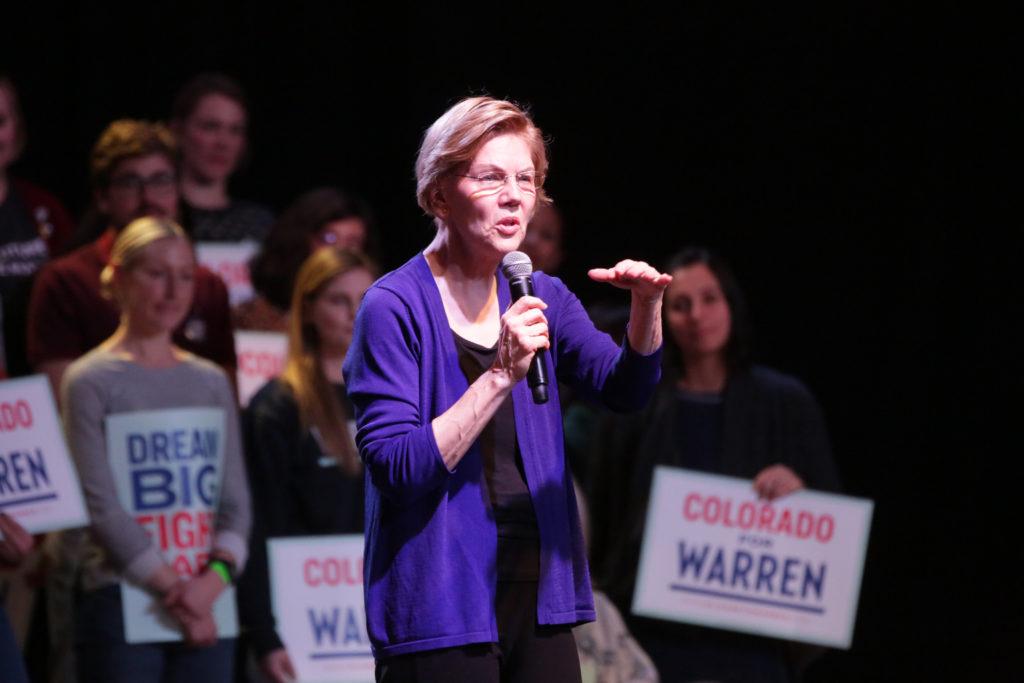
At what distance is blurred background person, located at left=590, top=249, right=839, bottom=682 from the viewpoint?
454cm

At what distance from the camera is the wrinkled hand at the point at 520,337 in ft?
7.07

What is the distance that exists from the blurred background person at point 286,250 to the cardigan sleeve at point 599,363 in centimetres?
245

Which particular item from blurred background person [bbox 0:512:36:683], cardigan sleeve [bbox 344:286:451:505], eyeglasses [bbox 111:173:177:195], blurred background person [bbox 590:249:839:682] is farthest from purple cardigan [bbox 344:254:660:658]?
eyeglasses [bbox 111:173:177:195]

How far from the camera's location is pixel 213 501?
423cm

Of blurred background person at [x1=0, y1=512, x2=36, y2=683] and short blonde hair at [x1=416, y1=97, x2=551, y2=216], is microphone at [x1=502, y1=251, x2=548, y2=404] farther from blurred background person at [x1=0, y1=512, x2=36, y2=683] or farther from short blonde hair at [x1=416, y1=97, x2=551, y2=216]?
blurred background person at [x1=0, y1=512, x2=36, y2=683]

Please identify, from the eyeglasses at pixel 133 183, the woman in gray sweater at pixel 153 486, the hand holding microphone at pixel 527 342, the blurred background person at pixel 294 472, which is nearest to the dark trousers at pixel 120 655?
the woman in gray sweater at pixel 153 486

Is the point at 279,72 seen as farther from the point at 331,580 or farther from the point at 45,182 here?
the point at 331,580

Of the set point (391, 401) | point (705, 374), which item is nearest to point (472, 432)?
point (391, 401)

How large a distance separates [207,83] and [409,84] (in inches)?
43.4

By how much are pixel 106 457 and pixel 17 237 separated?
968 mm

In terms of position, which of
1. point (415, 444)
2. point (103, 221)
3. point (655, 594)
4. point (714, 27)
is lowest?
point (655, 594)

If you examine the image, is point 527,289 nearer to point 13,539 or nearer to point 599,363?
point 599,363

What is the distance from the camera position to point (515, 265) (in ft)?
7.70

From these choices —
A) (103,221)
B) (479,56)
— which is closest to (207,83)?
(103,221)
